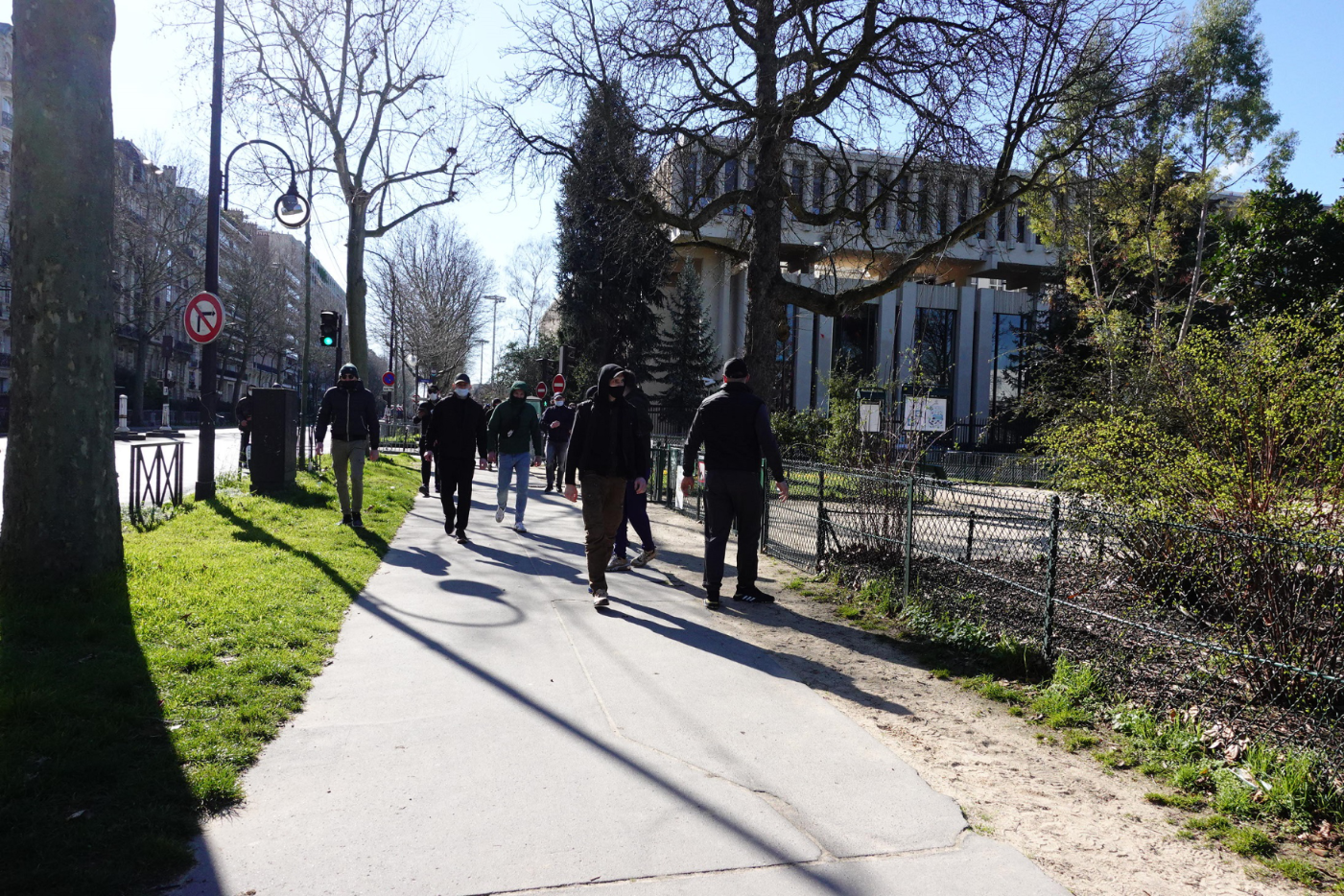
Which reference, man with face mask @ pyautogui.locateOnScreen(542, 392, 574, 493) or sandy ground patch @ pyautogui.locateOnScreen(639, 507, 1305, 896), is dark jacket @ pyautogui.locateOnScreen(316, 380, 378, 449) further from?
sandy ground patch @ pyautogui.locateOnScreen(639, 507, 1305, 896)

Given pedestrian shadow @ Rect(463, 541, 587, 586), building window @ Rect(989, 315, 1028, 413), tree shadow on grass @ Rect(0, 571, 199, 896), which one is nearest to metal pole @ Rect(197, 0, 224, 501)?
pedestrian shadow @ Rect(463, 541, 587, 586)

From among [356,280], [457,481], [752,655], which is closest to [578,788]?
[752,655]

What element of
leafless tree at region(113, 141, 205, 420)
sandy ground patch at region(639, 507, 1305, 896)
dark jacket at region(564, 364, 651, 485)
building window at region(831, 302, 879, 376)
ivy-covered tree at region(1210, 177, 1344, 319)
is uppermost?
leafless tree at region(113, 141, 205, 420)

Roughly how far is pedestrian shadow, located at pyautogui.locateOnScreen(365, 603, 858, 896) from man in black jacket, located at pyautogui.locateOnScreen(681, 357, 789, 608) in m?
2.49

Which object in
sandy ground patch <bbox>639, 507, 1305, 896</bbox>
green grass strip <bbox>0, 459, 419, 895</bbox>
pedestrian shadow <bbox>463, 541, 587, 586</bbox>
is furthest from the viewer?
pedestrian shadow <bbox>463, 541, 587, 586</bbox>

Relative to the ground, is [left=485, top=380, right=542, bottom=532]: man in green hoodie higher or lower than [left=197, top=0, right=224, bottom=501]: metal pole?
lower

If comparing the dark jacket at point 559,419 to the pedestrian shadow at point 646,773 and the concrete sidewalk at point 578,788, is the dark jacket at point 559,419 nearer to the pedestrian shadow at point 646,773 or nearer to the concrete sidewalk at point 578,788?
the concrete sidewalk at point 578,788

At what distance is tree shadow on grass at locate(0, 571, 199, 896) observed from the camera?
9.04ft

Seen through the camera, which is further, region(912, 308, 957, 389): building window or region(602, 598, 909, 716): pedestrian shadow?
region(912, 308, 957, 389): building window

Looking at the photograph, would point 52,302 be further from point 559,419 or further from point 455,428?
point 559,419

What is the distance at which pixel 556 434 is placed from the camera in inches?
596

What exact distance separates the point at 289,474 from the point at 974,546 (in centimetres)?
1102

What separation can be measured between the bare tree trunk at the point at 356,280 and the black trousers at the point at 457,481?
15284 mm

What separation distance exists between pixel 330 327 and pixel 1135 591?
55.6 ft
